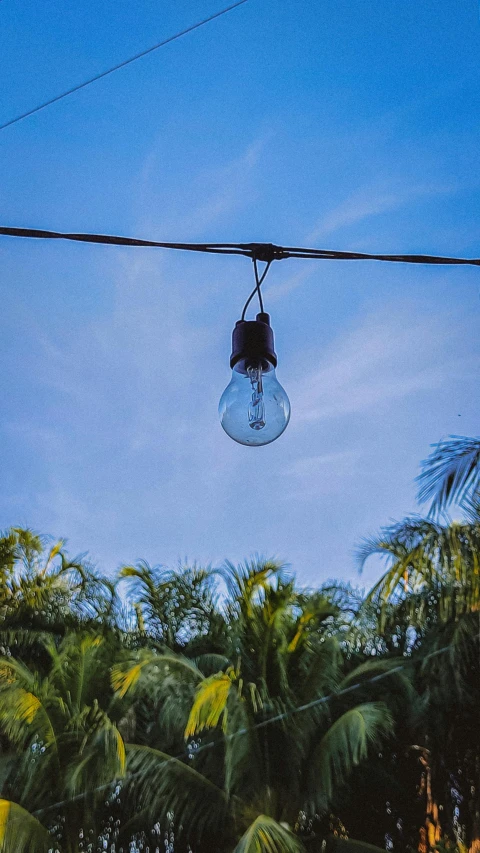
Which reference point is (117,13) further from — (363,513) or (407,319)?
(363,513)

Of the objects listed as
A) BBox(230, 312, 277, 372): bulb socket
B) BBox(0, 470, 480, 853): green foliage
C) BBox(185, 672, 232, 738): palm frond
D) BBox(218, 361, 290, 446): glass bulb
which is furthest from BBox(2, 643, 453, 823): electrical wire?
BBox(230, 312, 277, 372): bulb socket

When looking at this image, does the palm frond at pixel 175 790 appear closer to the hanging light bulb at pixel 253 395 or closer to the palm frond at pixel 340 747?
the palm frond at pixel 340 747

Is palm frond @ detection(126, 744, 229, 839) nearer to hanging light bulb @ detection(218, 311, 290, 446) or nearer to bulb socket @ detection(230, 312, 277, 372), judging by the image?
hanging light bulb @ detection(218, 311, 290, 446)

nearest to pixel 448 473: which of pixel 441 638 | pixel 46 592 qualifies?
pixel 441 638

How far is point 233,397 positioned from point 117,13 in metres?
2.87

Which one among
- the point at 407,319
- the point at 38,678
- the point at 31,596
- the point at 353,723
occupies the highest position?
the point at 407,319

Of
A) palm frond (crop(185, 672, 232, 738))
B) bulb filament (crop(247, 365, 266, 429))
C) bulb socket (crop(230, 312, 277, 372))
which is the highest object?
bulb socket (crop(230, 312, 277, 372))

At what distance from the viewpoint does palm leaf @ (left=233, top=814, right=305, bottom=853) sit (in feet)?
19.0

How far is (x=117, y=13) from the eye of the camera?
4.43m

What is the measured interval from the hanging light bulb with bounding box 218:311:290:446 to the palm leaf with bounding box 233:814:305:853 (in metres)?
4.28

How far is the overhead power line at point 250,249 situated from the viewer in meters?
2.41

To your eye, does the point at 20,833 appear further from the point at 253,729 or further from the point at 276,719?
the point at 276,719

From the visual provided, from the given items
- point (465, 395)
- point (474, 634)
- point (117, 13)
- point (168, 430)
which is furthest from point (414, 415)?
point (117, 13)

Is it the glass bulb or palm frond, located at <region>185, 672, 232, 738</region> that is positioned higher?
the glass bulb
